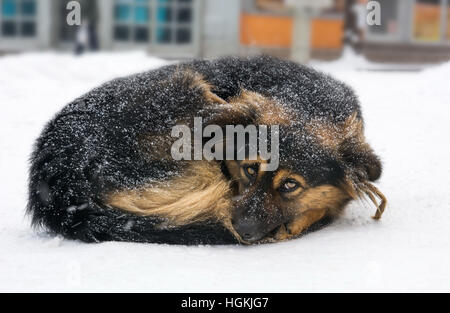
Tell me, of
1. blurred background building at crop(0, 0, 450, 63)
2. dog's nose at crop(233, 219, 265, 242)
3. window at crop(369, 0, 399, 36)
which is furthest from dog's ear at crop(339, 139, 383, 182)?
window at crop(369, 0, 399, 36)

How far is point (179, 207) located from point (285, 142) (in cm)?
62

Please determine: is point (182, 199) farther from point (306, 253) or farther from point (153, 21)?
point (153, 21)

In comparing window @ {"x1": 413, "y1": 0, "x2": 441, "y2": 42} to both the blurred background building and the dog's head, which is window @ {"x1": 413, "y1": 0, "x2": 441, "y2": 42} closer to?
the blurred background building

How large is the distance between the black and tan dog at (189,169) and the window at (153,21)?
968cm

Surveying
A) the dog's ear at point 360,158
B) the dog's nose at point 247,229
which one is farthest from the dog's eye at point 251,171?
the dog's ear at point 360,158

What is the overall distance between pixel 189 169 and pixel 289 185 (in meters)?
0.52

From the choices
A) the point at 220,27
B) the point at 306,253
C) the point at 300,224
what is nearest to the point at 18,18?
the point at 220,27

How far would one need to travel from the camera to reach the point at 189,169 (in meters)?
3.04

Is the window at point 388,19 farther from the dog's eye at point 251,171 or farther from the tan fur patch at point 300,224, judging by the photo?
the dog's eye at point 251,171

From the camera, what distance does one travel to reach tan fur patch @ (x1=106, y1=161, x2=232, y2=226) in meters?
2.87

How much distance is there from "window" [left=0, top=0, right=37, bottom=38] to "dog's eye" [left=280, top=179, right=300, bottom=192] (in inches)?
431

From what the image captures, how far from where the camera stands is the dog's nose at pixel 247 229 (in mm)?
2803

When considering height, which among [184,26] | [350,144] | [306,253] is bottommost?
[306,253]

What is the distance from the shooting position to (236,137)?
3.13 metres
